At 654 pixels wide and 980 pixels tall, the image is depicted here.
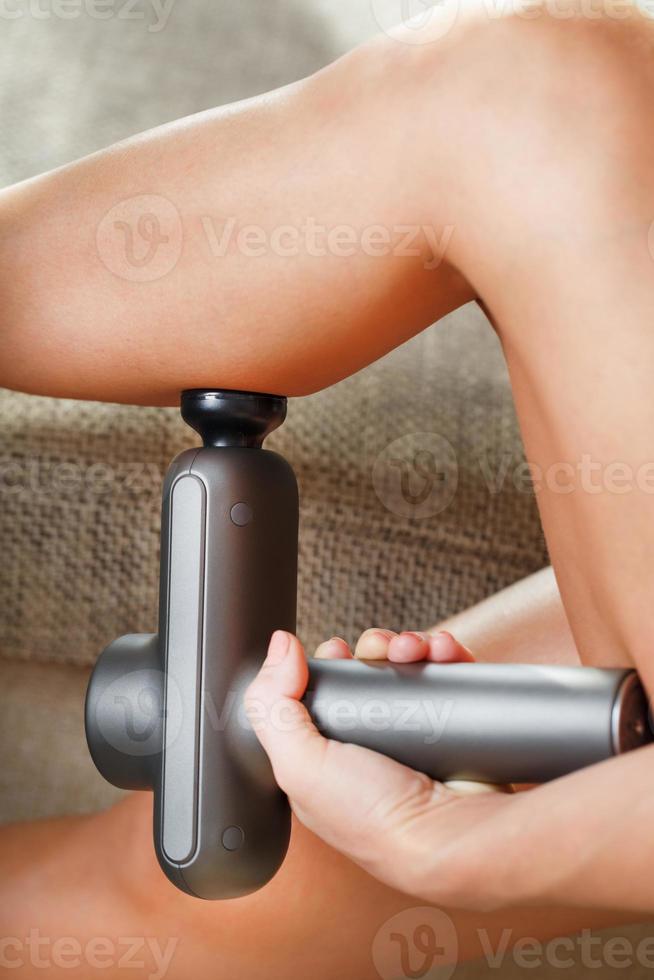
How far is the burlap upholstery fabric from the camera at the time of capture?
2.99 ft

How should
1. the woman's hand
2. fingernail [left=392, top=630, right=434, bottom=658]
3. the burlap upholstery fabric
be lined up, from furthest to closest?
the burlap upholstery fabric < fingernail [left=392, top=630, right=434, bottom=658] < the woman's hand

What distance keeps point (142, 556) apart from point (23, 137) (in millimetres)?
456

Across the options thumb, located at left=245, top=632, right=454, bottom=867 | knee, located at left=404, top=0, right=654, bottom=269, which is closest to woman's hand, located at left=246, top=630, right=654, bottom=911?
thumb, located at left=245, top=632, right=454, bottom=867

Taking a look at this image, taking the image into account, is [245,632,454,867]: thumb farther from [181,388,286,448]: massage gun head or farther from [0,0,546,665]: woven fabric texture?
[0,0,546,665]: woven fabric texture

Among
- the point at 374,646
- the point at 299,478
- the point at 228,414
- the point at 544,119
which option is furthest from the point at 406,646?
the point at 299,478

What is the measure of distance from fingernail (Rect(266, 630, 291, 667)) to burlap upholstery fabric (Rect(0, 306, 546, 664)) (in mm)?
381

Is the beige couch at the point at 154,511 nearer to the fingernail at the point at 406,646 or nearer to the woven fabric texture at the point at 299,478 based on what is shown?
the woven fabric texture at the point at 299,478

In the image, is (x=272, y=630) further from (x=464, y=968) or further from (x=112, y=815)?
(x=464, y=968)

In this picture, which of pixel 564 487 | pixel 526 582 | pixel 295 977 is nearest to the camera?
pixel 564 487

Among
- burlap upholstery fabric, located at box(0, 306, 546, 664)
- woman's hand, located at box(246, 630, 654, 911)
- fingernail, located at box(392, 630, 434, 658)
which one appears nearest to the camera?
woman's hand, located at box(246, 630, 654, 911)

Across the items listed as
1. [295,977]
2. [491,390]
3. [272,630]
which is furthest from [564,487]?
[491,390]

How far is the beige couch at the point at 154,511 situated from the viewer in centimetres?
91

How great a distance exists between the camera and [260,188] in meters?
0.55

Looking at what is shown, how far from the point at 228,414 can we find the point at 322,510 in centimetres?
36
